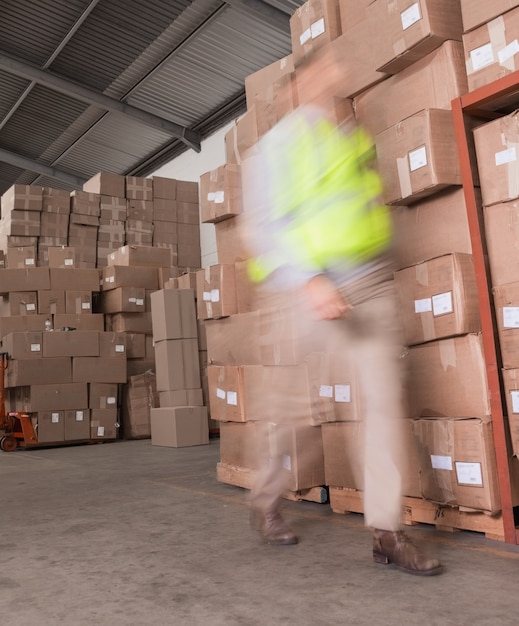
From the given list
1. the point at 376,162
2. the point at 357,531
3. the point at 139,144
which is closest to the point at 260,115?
the point at 376,162

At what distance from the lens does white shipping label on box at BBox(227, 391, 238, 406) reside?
3744mm

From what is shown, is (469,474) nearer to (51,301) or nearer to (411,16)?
(411,16)

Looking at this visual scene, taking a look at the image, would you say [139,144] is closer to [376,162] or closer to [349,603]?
[376,162]

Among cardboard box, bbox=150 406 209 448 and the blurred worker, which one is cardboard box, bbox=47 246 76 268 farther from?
the blurred worker

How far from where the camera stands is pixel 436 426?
100.0 inches

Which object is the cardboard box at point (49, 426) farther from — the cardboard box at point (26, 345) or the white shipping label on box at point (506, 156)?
the white shipping label on box at point (506, 156)

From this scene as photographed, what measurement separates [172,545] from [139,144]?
39.0 ft

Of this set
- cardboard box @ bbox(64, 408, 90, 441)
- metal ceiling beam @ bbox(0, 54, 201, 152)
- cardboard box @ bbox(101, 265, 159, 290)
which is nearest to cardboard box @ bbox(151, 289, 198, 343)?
cardboard box @ bbox(101, 265, 159, 290)

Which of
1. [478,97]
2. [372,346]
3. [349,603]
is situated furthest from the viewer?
[478,97]

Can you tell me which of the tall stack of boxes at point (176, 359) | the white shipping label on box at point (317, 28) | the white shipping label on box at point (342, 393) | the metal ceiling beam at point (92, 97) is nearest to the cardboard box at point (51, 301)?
the tall stack of boxes at point (176, 359)

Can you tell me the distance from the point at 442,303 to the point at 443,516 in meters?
0.86

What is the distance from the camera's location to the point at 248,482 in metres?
3.72

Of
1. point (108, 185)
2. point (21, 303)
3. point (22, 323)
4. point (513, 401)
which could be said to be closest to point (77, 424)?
point (22, 323)

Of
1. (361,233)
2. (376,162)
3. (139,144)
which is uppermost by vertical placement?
(139,144)
